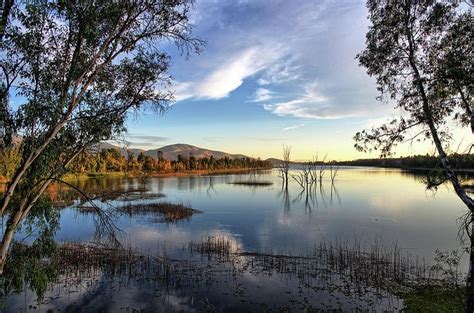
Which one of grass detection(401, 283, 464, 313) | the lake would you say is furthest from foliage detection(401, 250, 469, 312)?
the lake

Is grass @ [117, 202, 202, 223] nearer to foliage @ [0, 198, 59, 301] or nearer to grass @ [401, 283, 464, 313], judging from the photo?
foliage @ [0, 198, 59, 301]

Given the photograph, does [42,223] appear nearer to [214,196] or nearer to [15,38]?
[15,38]

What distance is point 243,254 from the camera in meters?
15.0

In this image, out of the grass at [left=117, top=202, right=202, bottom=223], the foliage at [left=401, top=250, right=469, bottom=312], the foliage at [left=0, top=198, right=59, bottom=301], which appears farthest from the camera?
the grass at [left=117, top=202, right=202, bottom=223]

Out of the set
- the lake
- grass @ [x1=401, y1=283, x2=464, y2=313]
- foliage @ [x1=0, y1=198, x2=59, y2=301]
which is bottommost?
the lake

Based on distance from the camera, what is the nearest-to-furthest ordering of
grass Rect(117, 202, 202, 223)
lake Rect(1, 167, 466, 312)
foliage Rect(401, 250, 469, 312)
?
foliage Rect(401, 250, 469, 312)
lake Rect(1, 167, 466, 312)
grass Rect(117, 202, 202, 223)

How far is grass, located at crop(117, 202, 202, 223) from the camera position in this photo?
2502 cm

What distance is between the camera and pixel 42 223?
7.62 metres

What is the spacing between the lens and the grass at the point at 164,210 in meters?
25.0

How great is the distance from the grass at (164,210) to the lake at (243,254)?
0.88 meters

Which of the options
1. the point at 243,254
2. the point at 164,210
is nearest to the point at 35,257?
the point at 243,254

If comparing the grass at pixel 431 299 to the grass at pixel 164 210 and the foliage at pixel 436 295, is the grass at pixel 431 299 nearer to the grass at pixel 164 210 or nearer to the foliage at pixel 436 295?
the foliage at pixel 436 295

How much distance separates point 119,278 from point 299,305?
21.1ft

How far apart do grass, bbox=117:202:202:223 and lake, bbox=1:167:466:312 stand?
34.5 inches
